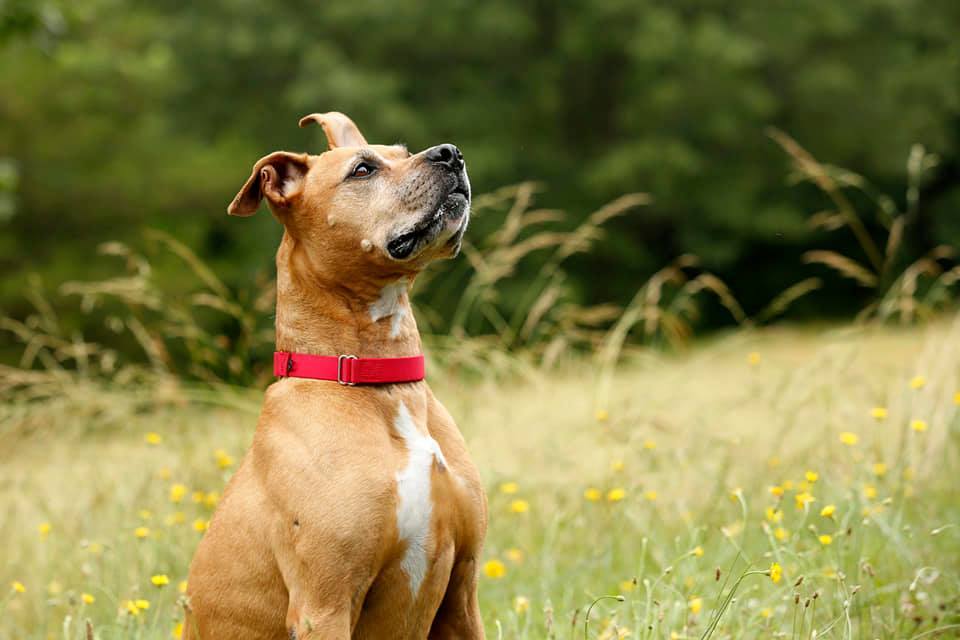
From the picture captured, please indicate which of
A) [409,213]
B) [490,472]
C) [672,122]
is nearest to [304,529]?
[409,213]

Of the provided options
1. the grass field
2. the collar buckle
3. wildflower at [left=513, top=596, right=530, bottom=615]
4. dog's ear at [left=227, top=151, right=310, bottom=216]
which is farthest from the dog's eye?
wildflower at [left=513, top=596, right=530, bottom=615]

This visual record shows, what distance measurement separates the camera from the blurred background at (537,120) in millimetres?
17688

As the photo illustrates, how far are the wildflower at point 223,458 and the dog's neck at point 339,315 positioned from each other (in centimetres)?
226

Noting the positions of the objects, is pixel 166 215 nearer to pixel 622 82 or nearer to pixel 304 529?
pixel 622 82

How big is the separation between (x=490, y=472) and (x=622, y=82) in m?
17.4

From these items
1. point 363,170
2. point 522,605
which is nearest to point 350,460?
point 363,170

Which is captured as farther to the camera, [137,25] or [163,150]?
[163,150]

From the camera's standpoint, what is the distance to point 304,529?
2754 millimetres

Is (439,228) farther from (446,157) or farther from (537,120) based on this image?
(537,120)

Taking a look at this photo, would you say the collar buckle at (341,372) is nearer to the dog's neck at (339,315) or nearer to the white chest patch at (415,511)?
the dog's neck at (339,315)

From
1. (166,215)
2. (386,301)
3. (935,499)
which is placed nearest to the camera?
(386,301)

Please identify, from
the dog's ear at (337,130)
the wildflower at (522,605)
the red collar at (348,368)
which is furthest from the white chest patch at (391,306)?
the wildflower at (522,605)

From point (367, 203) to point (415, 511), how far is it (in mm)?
867

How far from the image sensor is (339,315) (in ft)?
10.1
